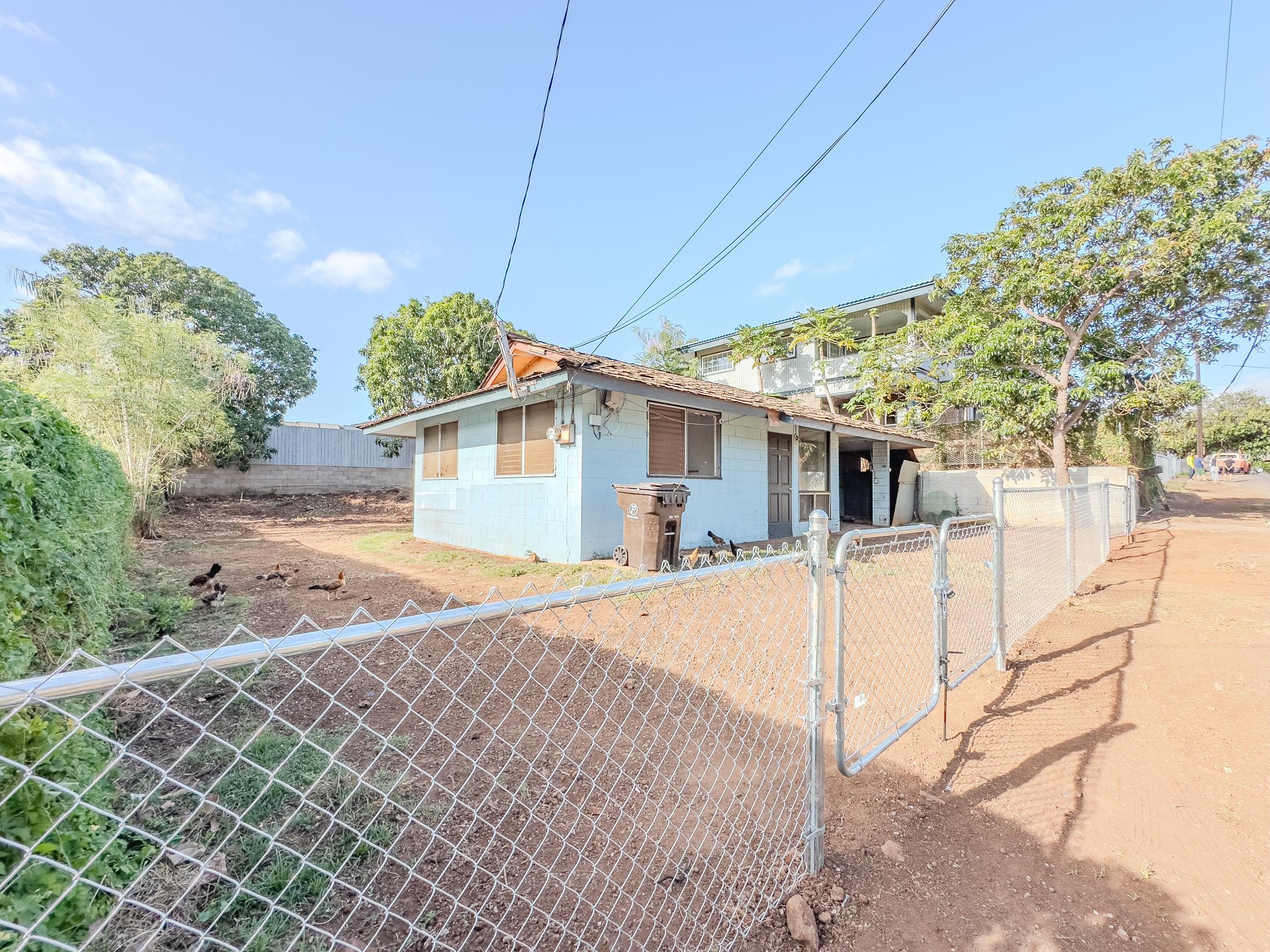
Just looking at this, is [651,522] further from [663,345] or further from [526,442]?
[663,345]

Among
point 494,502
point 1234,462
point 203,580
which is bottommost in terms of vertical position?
point 203,580

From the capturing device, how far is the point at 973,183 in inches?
318

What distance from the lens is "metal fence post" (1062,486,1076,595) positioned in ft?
17.8

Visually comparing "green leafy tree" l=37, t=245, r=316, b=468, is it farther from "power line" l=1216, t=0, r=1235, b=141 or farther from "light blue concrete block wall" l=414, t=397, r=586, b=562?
"power line" l=1216, t=0, r=1235, b=141

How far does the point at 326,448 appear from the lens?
2064cm

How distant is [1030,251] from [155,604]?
19.7 metres

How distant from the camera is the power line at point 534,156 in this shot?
5.11 m

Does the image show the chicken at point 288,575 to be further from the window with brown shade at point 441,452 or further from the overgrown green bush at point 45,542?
the window with brown shade at point 441,452

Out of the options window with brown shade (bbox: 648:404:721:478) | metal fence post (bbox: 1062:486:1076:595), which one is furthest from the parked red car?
window with brown shade (bbox: 648:404:721:478)

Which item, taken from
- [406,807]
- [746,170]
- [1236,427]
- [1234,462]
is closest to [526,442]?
[746,170]

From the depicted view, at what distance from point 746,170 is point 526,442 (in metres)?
5.51

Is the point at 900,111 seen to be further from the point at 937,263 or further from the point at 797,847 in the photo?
the point at 937,263

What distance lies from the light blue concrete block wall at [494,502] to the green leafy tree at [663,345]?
18.2 m

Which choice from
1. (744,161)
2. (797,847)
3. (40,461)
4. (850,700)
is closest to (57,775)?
(40,461)
